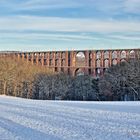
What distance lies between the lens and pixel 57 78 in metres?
65.2

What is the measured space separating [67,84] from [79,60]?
35.7 m

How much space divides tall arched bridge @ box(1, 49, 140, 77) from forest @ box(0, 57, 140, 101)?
1000 inches

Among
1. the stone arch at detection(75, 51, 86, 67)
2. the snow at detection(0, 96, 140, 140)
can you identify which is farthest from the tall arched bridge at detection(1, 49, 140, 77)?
the snow at detection(0, 96, 140, 140)

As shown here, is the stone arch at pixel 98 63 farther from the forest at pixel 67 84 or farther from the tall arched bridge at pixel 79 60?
the forest at pixel 67 84

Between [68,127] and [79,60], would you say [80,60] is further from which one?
[68,127]

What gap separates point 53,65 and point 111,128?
9352cm

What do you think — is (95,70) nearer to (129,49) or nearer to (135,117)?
(129,49)

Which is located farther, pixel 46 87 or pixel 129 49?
pixel 129 49

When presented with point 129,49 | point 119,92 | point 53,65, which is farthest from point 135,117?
point 53,65

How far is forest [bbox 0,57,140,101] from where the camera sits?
48.2 m

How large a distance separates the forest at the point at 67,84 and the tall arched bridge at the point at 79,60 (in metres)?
25.4

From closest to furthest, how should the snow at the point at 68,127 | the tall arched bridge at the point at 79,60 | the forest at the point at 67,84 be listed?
1. the snow at the point at 68,127
2. the forest at the point at 67,84
3. the tall arched bridge at the point at 79,60

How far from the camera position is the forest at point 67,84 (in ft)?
158

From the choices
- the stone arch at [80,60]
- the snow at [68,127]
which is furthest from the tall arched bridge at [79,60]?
the snow at [68,127]
